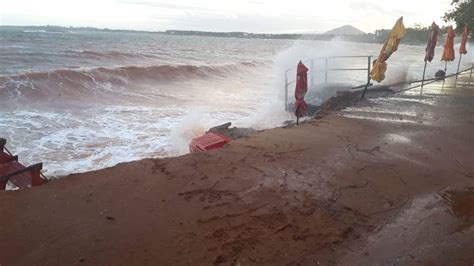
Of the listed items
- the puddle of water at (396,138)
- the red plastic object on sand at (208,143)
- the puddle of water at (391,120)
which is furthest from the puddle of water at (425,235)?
the puddle of water at (391,120)

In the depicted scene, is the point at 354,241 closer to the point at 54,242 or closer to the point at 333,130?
the point at 54,242

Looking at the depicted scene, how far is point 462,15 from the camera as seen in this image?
24812mm

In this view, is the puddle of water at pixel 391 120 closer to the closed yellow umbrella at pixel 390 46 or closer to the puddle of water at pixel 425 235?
the closed yellow umbrella at pixel 390 46

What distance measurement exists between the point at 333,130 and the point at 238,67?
88.9 ft

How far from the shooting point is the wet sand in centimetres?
395

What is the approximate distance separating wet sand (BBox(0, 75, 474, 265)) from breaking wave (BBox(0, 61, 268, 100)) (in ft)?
46.4

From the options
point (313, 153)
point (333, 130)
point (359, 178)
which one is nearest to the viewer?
point (359, 178)

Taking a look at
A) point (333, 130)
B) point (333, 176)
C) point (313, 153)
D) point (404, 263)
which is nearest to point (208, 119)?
point (333, 130)

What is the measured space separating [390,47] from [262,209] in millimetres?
8805

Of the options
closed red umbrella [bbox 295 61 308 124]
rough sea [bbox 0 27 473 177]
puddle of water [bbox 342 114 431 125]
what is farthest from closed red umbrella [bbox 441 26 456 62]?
closed red umbrella [bbox 295 61 308 124]

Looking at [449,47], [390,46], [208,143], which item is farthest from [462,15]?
[208,143]

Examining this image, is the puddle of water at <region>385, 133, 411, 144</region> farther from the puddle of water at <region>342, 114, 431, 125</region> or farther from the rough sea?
the rough sea

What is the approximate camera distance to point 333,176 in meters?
5.98

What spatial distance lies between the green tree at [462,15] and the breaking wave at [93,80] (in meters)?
16.1
